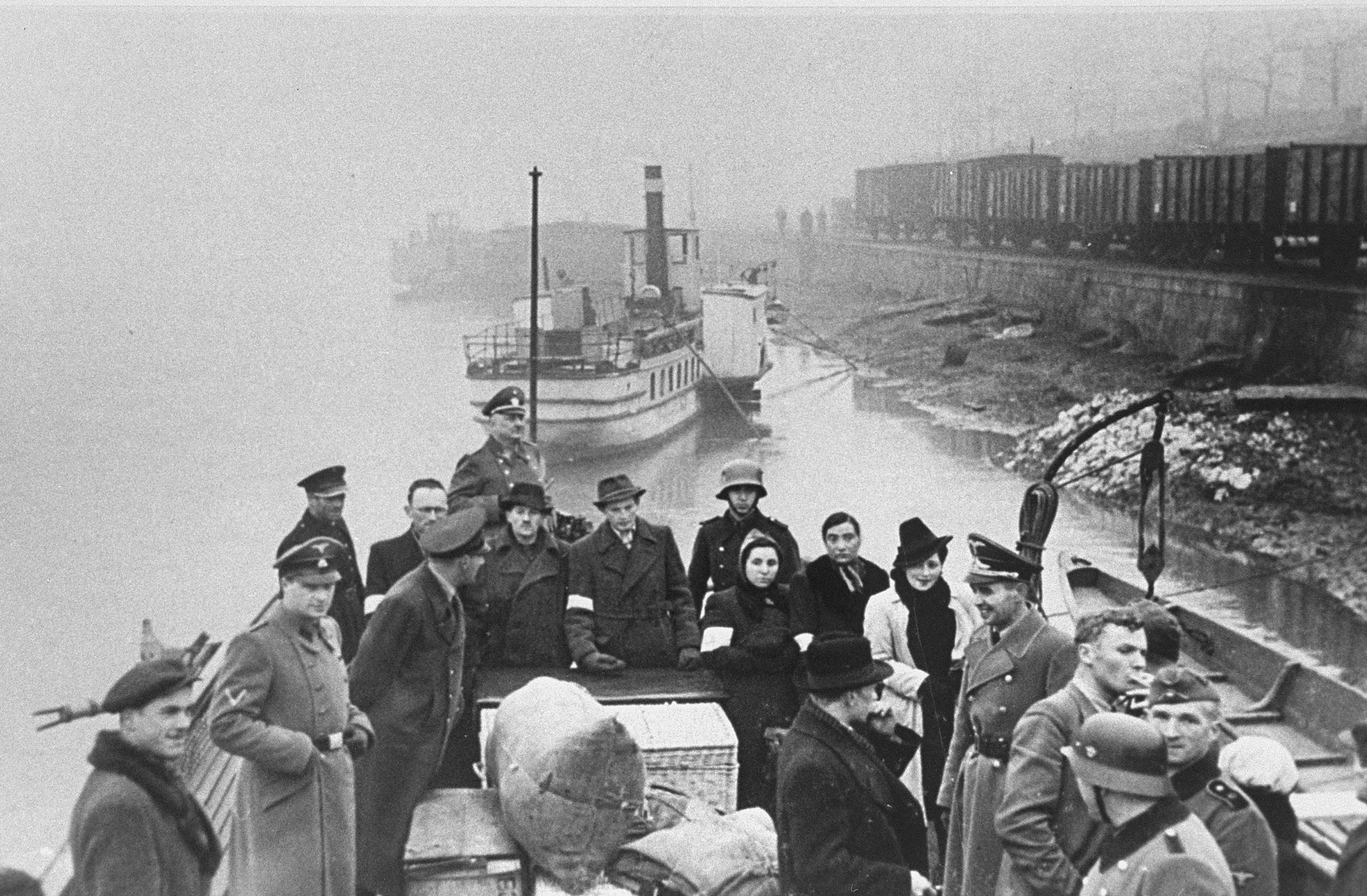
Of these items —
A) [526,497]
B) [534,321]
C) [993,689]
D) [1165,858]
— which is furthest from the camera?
[534,321]

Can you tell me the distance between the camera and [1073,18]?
745 centimetres

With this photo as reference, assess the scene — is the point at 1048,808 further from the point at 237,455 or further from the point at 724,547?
the point at 237,455

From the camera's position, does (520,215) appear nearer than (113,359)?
No

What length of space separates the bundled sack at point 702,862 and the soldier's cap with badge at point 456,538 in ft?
3.04

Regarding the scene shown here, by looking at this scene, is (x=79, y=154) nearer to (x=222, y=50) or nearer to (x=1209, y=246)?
(x=222, y=50)

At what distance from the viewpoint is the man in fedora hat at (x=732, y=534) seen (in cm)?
498

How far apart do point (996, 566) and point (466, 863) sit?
1566 mm

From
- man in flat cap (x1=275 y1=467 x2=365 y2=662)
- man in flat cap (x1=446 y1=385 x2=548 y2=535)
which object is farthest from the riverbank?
man in flat cap (x1=275 y1=467 x2=365 y2=662)

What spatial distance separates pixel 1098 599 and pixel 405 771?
16.9 ft

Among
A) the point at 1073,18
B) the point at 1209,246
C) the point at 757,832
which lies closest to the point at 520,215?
the point at 1073,18

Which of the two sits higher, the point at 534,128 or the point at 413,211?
the point at 534,128

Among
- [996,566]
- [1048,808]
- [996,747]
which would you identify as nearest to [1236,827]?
[1048,808]

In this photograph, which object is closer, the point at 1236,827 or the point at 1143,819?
the point at 1143,819

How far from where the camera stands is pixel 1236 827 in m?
2.63
